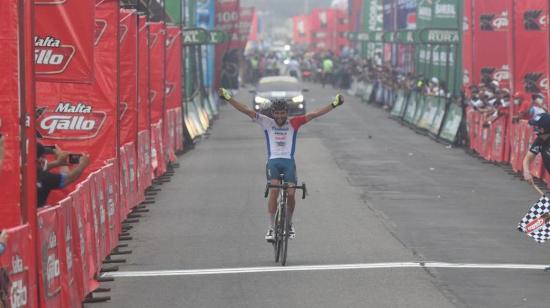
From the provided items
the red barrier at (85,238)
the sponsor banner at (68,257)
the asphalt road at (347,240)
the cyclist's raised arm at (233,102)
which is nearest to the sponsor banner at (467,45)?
the asphalt road at (347,240)

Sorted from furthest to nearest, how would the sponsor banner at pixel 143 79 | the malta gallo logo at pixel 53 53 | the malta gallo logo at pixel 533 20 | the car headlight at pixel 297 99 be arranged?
the car headlight at pixel 297 99 → the malta gallo logo at pixel 533 20 → the sponsor banner at pixel 143 79 → the malta gallo logo at pixel 53 53

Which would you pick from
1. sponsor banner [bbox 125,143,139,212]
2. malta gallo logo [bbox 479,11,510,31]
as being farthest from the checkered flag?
malta gallo logo [bbox 479,11,510,31]

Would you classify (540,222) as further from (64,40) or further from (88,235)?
(64,40)

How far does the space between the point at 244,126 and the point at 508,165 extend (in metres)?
17.4

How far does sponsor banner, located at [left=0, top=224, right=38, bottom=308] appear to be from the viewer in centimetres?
895

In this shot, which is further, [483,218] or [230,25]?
[230,25]

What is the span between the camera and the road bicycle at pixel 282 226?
588 inches

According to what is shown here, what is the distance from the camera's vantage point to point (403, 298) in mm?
12555

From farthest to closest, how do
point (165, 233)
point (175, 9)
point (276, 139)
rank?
point (175, 9), point (165, 233), point (276, 139)

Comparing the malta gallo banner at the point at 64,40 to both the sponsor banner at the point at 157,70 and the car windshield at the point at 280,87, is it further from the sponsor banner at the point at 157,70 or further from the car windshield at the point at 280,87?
the car windshield at the point at 280,87

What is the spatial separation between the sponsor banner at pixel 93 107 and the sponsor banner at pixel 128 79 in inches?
72.9

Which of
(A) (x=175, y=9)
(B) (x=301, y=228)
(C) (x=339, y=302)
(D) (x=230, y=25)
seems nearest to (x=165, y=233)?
(B) (x=301, y=228)

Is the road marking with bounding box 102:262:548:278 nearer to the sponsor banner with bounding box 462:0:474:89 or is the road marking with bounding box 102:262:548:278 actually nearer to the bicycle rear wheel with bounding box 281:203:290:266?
the bicycle rear wheel with bounding box 281:203:290:266

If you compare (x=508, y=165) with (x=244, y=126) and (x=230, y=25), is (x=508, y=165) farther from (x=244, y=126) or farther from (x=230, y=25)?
(x=230, y=25)
